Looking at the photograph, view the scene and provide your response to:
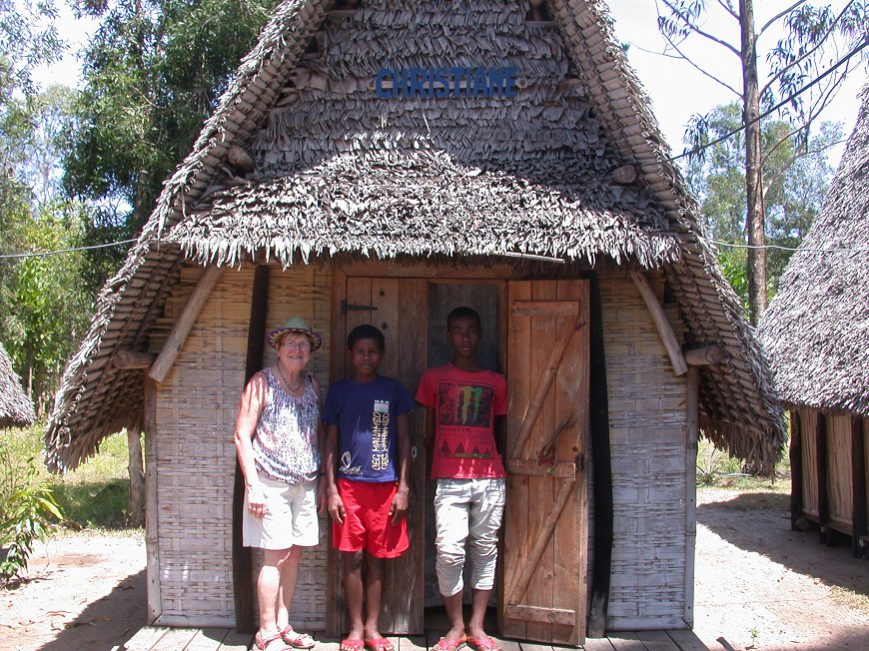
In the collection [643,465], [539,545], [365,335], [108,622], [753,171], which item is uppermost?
[753,171]

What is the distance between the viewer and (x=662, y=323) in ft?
16.0

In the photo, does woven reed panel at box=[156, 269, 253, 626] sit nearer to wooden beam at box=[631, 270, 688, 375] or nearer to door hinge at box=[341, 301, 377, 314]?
door hinge at box=[341, 301, 377, 314]

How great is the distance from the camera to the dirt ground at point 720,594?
21.2 ft

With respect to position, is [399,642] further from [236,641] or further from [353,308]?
[353,308]

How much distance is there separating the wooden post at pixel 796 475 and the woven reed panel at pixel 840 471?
647 mm

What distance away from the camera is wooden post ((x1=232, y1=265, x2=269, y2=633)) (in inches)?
192

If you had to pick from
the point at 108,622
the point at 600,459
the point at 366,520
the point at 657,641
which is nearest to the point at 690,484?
the point at 600,459

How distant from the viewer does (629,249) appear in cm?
452

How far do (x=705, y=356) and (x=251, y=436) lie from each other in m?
2.56

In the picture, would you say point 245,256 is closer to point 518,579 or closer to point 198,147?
point 198,147

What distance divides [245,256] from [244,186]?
45 cm


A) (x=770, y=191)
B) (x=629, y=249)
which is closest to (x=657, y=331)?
(x=629, y=249)

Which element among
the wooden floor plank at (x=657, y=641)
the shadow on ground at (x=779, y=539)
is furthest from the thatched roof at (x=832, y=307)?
the wooden floor plank at (x=657, y=641)

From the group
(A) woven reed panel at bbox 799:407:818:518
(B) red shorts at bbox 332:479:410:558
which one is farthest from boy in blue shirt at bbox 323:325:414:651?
(A) woven reed panel at bbox 799:407:818:518
